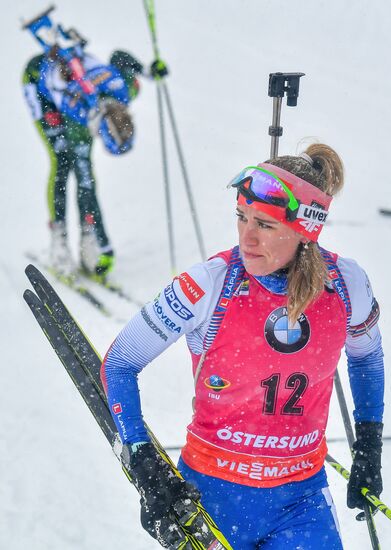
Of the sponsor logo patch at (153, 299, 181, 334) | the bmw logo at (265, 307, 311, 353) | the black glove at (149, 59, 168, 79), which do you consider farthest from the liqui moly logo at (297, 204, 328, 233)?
the black glove at (149, 59, 168, 79)

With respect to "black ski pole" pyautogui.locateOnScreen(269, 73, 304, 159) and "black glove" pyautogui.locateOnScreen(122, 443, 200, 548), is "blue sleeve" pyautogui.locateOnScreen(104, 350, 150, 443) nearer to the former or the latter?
"black glove" pyautogui.locateOnScreen(122, 443, 200, 548)

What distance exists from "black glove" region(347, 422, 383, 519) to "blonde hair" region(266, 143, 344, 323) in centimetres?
79

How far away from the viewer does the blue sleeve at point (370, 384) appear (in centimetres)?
284

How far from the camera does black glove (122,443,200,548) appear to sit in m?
2.26

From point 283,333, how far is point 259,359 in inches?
5.1

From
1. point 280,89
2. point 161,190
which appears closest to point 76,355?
point 280,89

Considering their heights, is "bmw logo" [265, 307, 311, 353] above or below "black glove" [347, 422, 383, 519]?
above

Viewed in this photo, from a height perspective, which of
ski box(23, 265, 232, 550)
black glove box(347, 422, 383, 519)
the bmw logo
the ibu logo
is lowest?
black glove box(347, 422, 383, 519)

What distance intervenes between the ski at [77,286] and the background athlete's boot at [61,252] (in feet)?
0.16

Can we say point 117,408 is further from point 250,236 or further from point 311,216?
point 311,216

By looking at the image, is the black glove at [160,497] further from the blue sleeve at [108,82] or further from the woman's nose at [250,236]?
the blue sleeve at [108,82]

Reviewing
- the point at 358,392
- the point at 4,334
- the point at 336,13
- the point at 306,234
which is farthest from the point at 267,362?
the point at 336,13

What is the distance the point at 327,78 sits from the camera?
8.83 m

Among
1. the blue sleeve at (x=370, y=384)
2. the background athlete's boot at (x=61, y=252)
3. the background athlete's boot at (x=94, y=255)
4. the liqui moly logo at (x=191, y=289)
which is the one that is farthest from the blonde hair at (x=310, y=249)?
the background athlete's boot at (x=61, y=252)
